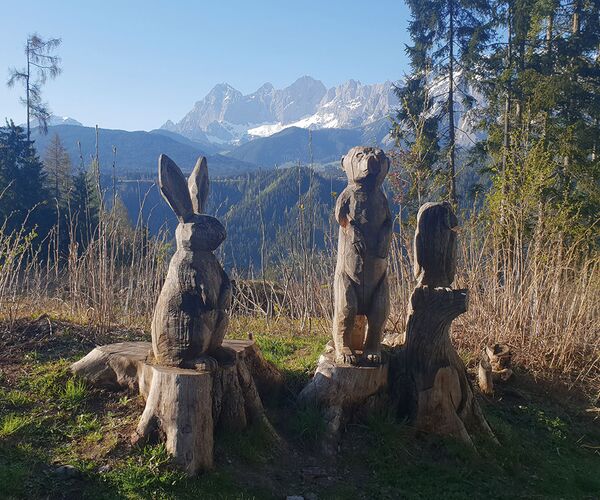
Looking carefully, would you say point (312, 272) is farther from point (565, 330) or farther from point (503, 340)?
point (565, 330)

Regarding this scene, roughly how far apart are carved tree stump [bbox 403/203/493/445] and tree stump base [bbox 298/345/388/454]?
1.10ft

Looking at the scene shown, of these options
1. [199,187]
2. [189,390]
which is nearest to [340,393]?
[189,390]

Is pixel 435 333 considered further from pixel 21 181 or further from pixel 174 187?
pixel 21 181

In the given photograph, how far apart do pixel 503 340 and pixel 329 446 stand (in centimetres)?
327

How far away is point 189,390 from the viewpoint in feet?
11.5

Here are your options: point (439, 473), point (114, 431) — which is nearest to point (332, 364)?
point (439, 473)

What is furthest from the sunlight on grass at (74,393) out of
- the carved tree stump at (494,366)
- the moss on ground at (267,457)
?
the carved tree stump at (494,366)

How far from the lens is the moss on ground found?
3347mm

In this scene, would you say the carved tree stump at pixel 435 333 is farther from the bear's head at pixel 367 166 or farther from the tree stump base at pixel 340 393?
the bear's head at pixel 367 166

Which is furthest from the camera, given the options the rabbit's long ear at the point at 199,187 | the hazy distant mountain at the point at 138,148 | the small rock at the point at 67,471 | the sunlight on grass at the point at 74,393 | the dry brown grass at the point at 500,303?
the hazy distant mountain at the point at 138,148

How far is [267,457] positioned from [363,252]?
1.73 meters

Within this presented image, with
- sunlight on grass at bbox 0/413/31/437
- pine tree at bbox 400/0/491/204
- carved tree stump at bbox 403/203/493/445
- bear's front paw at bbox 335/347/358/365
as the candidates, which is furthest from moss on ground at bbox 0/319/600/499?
pine tree at bbox 400/0/491/204

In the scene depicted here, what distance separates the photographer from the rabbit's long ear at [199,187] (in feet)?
12.6

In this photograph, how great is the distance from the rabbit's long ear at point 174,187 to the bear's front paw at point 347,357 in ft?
5.50
